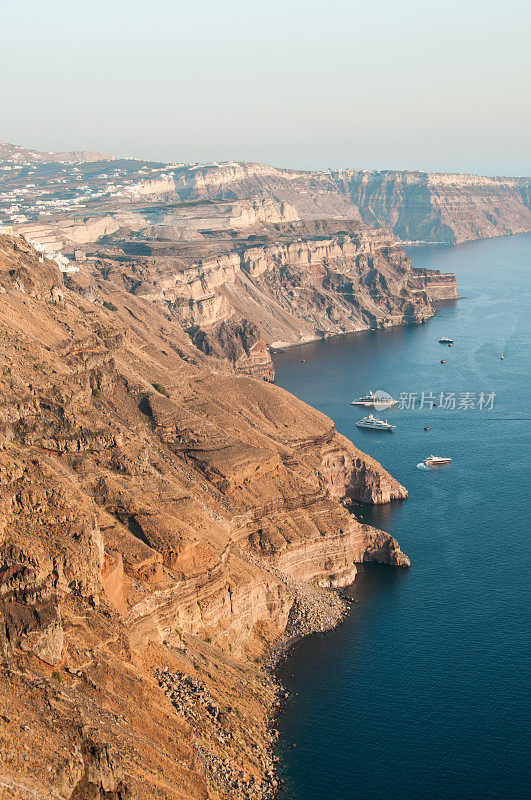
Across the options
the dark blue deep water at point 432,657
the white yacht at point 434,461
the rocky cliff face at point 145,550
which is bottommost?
the dark blue deep water at point 432,657

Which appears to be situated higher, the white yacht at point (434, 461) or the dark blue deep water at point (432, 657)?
the white yacht at point (434, 461)

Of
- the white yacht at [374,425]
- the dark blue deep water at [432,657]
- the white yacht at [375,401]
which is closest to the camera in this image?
the dark blue deep water at [432,657]

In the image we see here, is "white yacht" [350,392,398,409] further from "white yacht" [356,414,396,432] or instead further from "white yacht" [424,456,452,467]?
"white yacht" [424,456,452,467]

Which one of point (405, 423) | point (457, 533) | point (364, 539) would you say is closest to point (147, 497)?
point (364, 539)

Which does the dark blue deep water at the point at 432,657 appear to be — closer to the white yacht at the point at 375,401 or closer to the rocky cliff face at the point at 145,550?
the rocky cliff face at the point at 145,550

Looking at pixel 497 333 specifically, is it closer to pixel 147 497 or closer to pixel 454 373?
pixel 454 373

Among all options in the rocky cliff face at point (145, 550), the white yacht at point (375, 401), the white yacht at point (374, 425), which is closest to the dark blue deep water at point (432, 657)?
the rocky cliff face at point (145, 550)

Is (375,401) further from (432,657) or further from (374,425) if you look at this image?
(432,657)
